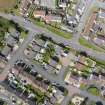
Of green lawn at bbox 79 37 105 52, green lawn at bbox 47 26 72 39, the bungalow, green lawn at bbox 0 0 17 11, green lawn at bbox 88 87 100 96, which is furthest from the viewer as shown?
green lawn at bbox 0 0 17 11

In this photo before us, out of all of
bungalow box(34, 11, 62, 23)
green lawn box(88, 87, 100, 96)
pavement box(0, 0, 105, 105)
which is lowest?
green lawn box(88, 87, 100, 96)

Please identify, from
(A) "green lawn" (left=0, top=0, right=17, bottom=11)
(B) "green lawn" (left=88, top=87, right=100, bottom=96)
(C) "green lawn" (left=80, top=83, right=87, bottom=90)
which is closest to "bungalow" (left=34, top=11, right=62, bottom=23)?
(A) "green lawn" (left=0, top=0, right=17, bottom=11)

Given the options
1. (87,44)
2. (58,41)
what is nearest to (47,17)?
(58,41)

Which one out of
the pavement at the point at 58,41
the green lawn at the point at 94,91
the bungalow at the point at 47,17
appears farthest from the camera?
the bungalow at the point at 47,17

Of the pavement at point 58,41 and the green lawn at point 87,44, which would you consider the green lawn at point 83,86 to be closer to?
the pavement at point 58,41

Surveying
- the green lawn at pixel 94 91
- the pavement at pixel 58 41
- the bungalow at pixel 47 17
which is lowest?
the green lawn at pixel 94 91

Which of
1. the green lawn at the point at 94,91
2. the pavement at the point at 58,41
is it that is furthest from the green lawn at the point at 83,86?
the green lawn at the point at 94,91

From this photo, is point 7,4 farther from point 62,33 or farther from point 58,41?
point 58,41

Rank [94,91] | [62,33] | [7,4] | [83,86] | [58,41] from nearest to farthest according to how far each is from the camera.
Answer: [94,91] < [83,86] < [58,41] < [62,33] < [7,4]

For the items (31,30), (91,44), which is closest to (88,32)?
(91,44)

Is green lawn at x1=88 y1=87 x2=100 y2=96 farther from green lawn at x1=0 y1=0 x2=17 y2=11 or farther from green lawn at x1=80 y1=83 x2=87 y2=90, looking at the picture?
green lawn at x1=0 y1=0 x2=17 y2=11

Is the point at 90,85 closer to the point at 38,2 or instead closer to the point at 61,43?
the point at 61,43
